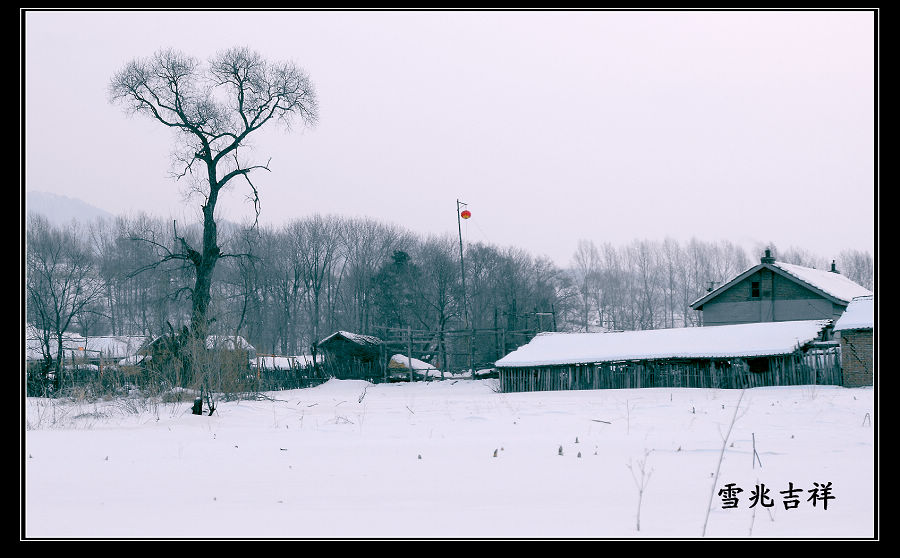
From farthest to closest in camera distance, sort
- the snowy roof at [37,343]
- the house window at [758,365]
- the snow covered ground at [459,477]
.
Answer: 1. the snowy roof at [37,343]
2. the house window at [758,365]
3. the snow covered ground at [459,477]

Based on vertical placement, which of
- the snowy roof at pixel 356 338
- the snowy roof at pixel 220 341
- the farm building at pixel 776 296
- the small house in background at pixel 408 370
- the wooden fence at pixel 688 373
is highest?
the farm building at pixel 776 296

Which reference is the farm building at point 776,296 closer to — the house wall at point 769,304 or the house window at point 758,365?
the house wall at point 769,304

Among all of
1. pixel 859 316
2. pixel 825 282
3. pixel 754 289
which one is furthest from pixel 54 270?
pixel 859 316

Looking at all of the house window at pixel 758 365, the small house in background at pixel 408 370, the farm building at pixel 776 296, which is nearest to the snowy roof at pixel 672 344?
the house window at pixel 758 365

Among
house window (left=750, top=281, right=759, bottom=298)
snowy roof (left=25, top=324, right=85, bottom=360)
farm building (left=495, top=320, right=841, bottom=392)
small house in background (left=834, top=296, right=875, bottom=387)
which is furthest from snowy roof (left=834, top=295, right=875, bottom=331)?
snowy roof (left=25, top=324, right=85, bottom=360)

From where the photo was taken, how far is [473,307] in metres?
57.6

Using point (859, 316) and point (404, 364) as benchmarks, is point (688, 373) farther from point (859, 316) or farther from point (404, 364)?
point (404, 364)

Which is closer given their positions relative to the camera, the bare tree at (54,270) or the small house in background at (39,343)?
the small house in background at (39,343)

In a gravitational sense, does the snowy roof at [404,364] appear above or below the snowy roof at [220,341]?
below

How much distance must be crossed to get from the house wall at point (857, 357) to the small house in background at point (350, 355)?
21430mm

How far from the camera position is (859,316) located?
83.0ft

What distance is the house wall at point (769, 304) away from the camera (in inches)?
1470

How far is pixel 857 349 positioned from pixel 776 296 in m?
14.3
